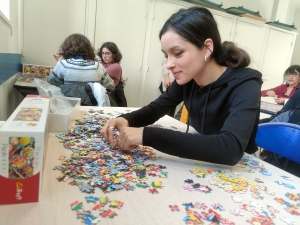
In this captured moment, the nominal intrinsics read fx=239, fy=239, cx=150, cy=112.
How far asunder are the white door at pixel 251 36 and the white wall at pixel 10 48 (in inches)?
149

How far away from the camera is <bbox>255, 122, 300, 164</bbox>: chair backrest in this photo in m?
1.16

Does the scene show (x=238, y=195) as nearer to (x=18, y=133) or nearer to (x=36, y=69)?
(x=18, y=133)

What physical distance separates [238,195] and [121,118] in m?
0.64

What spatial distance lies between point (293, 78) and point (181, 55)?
3.72 m

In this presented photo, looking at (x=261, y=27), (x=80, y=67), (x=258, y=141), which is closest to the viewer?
(x=258, y=141)

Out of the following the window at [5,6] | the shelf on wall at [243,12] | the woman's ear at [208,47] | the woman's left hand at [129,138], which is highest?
the shelf on wall at [243,12]

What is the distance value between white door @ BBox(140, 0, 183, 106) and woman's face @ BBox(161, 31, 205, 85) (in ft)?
9.80

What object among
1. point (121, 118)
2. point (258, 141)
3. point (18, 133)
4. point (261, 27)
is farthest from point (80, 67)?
point (261, 27)

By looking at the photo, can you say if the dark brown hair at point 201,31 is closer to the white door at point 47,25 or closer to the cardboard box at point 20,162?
the cardboard box at point 20,162

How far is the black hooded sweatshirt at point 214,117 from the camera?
0.83 meters

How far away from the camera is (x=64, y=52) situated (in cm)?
250

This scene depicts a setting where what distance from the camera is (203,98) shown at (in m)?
1.22

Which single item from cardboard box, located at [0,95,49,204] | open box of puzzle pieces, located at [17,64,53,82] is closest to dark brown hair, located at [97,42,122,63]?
open box of puzzle pieces, located at [17,64,53,82]

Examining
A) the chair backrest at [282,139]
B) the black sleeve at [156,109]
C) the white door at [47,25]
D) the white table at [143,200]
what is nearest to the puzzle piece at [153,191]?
the white table at [143,200]
